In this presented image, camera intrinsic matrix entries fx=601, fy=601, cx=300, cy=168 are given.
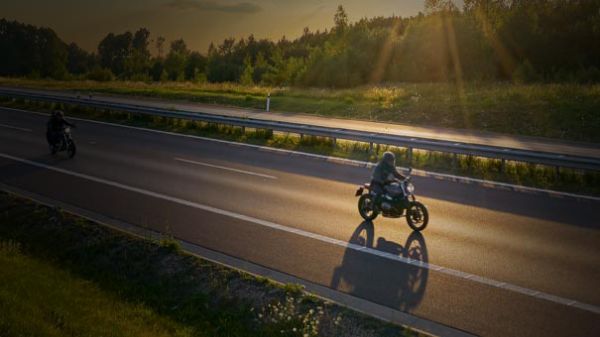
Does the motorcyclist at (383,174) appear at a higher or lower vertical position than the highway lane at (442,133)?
higher

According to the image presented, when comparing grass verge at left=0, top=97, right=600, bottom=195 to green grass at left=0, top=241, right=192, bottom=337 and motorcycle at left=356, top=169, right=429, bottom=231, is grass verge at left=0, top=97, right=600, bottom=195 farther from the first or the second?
green grass at left=0, top=241, right=192, bottom=337

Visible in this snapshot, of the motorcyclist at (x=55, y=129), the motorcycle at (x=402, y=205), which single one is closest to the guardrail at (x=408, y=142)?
the motorcycle at (x=402, y=205)

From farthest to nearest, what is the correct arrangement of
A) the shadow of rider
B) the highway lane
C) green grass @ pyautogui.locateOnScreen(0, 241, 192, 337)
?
the highway lane
the shadow of rider
green grass @ pyautogui.locateOnScreen(0, 241, 192, 337)

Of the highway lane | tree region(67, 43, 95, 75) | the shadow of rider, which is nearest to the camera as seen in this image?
the shadow of rider

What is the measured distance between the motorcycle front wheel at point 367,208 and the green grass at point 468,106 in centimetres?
1586

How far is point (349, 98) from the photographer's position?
36.3 m

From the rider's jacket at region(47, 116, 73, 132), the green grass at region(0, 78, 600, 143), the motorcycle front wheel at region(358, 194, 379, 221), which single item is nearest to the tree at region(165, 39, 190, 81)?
the green grass at region(0, 78, 600, 143)

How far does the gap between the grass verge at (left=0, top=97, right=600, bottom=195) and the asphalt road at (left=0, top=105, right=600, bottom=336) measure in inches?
55.1

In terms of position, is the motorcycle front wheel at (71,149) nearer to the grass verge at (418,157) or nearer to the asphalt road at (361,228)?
the asphalt road at (361,228)

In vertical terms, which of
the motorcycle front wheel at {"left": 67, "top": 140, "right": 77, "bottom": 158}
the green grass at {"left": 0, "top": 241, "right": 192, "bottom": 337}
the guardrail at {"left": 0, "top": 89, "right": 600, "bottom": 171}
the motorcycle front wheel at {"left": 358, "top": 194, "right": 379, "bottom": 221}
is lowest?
the green grass at {"left": 0, "top": 241, "right": 192, "bottom": 337}

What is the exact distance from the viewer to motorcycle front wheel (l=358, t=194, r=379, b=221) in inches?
430

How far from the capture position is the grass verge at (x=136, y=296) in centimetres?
675

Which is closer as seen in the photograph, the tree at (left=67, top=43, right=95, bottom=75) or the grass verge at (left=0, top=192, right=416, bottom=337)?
the grass verge at (left=0, top=192, right=416, bottom=337)

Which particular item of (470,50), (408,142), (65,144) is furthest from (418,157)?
(470,50)
